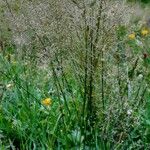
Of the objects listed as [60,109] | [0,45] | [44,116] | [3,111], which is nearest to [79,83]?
[60,109]

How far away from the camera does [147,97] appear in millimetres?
3518

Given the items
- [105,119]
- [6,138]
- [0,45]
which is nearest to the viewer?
[105,119]

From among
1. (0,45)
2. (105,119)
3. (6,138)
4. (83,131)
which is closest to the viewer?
(105,119)

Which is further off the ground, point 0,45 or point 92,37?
point 92,37

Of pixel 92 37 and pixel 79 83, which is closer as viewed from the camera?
pixel 92 37

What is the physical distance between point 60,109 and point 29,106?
1.11 feet

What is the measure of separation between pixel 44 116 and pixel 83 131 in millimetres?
477

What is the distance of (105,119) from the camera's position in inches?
113

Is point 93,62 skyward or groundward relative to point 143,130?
skyward

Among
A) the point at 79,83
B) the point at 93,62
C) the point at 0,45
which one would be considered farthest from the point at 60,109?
the point at 0,45

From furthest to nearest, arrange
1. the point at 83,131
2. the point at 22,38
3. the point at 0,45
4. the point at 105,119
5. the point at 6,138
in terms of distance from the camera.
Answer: the point at 0,45 < the point at 22,38 < the point at 6,138 < the point at 83,131 < the point at 105,119

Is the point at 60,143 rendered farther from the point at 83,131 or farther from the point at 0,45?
the point at 0,45

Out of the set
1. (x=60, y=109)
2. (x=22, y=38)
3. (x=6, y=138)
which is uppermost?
(x=22, y=38)

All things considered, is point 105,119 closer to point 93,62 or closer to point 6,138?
point 93,62
